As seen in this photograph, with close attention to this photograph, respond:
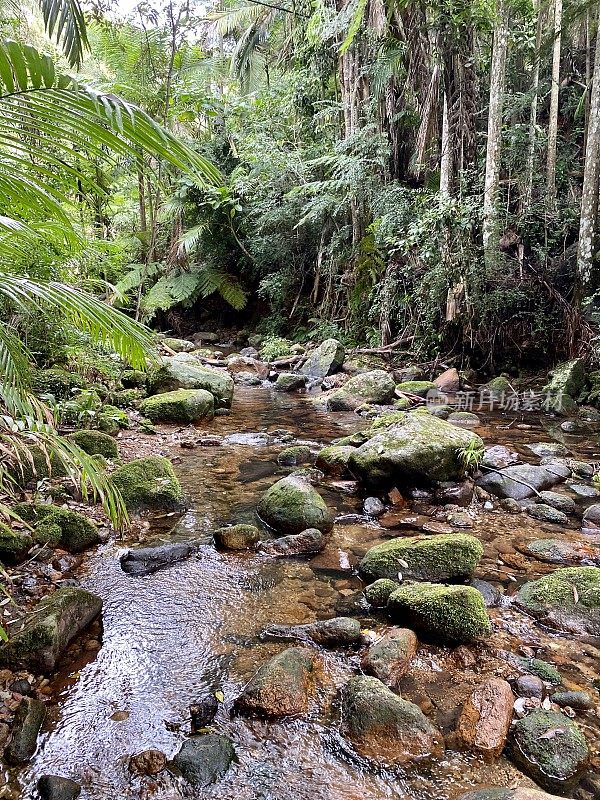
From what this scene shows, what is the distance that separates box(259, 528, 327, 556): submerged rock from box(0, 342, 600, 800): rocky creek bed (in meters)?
0.02

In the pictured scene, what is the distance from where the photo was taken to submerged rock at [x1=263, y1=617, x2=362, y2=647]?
2701 mm

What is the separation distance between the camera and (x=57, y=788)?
1.76m

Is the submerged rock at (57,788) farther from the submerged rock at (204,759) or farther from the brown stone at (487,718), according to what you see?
the brown stone at (487,718)

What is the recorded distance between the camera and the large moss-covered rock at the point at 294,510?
393 centimetres

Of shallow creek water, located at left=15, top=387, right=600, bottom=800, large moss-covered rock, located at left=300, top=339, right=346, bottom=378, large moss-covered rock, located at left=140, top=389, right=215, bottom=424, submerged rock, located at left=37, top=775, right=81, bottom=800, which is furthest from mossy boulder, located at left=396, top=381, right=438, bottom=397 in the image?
submerged rock, located at left=37, top=775, right=81, bottom=800

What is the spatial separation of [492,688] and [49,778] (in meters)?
1.79

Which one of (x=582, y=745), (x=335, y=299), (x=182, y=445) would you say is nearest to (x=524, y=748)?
(x=582, y=745)

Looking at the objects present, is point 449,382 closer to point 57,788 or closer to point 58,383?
point 58,383

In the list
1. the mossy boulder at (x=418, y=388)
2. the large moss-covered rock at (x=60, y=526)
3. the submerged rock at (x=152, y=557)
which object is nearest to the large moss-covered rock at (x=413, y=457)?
the submerged rock at (x=152, y=557)

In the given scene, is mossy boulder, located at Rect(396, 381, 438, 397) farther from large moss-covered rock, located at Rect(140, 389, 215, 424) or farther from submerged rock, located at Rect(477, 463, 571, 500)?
submerged rock, located at Rect(477, 463, 571, 500)

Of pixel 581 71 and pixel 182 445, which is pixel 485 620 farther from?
pixel 581 71

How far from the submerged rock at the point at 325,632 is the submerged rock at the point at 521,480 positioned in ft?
8.28

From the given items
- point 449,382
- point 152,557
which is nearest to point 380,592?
point 152,557

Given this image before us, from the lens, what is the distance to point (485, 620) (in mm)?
2732
